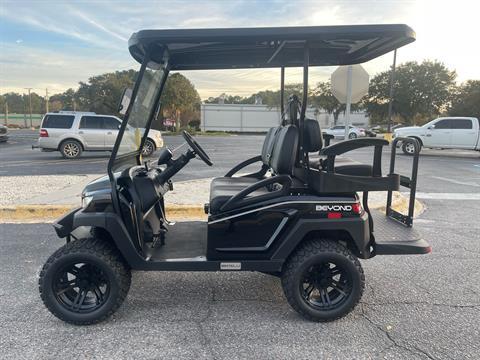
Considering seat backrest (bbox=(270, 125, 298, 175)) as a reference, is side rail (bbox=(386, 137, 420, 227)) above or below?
below

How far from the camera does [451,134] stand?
15062 millimetres

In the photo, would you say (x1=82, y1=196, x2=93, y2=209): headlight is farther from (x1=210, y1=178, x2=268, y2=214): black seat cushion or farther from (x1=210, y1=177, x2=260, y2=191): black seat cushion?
(x1=210, y1=177, x2=260, y2=191): black seat cushion

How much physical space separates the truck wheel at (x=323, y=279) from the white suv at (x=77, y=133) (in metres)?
10.7

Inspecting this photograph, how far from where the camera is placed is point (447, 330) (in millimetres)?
2602

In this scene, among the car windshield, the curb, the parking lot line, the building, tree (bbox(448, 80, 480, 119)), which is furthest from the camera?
the building

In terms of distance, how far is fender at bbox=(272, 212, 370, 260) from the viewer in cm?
263

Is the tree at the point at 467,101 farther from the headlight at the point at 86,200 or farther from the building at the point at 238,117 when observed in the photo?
the headlight at the point at 86,200

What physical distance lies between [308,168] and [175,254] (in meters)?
1.24

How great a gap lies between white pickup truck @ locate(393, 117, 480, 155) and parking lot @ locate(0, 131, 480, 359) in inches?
494

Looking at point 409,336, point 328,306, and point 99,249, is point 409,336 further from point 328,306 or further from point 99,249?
point 99,249

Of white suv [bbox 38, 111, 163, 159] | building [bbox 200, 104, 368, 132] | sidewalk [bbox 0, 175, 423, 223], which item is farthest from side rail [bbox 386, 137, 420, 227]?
building [bbox 200, 104, 368, 132]

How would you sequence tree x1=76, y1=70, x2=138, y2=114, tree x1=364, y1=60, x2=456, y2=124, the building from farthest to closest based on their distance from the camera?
tree x1=76, y1=70, x2=138, y2=114 → the building → tree x1=364, y1=60, x2=456, y2=124

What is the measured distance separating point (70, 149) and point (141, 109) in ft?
36.3

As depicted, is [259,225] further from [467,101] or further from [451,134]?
[467,101]
